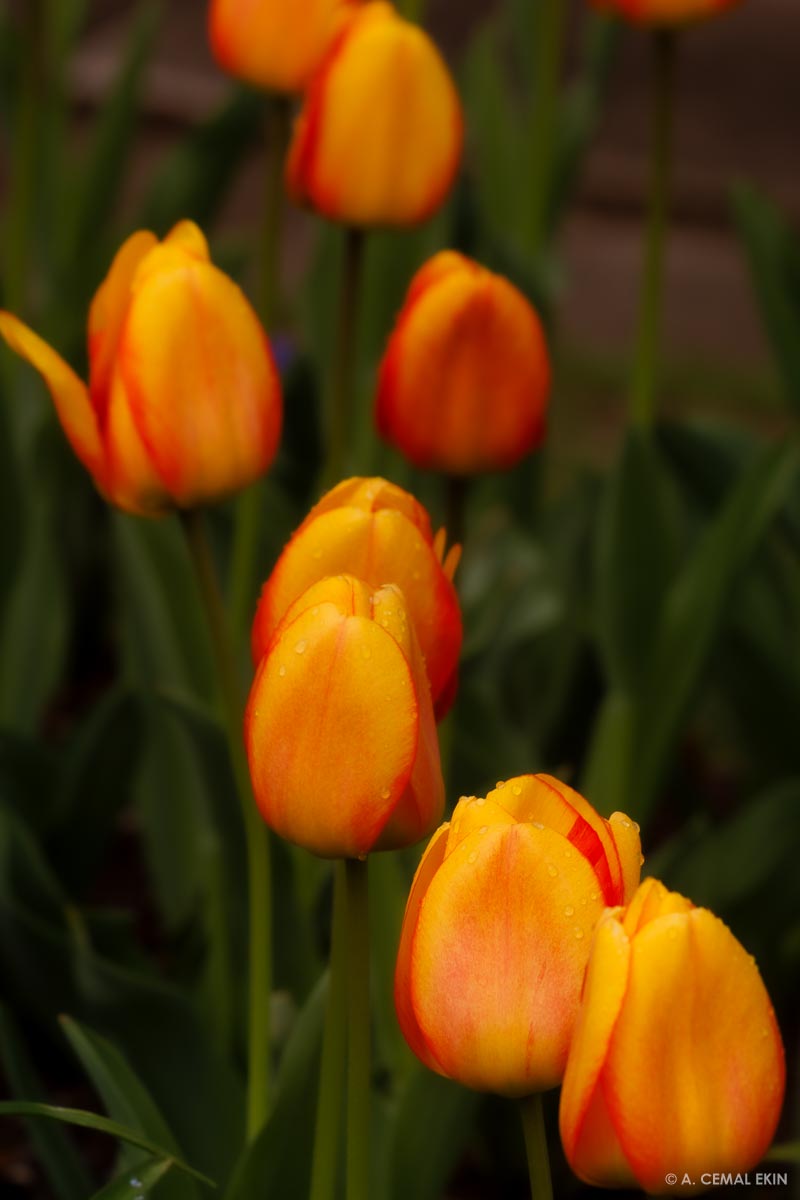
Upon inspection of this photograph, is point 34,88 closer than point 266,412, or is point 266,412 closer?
point 266,412

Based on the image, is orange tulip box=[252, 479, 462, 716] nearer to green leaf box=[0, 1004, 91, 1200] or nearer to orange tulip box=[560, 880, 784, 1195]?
orange tulip box=[560, 880, 784, 1195]

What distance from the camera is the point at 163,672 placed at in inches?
60.1

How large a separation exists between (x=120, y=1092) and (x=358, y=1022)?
0.74ft

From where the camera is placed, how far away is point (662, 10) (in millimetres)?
1264

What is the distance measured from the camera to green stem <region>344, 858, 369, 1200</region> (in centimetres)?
67

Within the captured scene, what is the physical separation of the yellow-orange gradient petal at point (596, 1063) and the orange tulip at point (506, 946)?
2 cm

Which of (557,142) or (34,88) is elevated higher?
(34,88)

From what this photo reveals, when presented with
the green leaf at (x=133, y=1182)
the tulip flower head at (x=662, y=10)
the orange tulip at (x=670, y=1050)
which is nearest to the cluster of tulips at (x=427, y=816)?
the orange tulip at (x=670, y=1050)

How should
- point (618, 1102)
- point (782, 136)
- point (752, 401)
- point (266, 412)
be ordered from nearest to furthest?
point (618, 1102)
point (266, 412)
point (752, 401)
point (782, 136)

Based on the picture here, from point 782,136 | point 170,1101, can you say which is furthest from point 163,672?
point 782,136

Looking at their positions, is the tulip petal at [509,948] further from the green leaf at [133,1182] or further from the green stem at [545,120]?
the green stem at [545,120]

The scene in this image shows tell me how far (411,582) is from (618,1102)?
0.23m

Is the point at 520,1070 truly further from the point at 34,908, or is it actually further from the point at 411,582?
the point at 34,908

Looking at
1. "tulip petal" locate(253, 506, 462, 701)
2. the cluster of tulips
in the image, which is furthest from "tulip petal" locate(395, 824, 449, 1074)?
"tulip petal" locate(253, 506, 462, 701)
